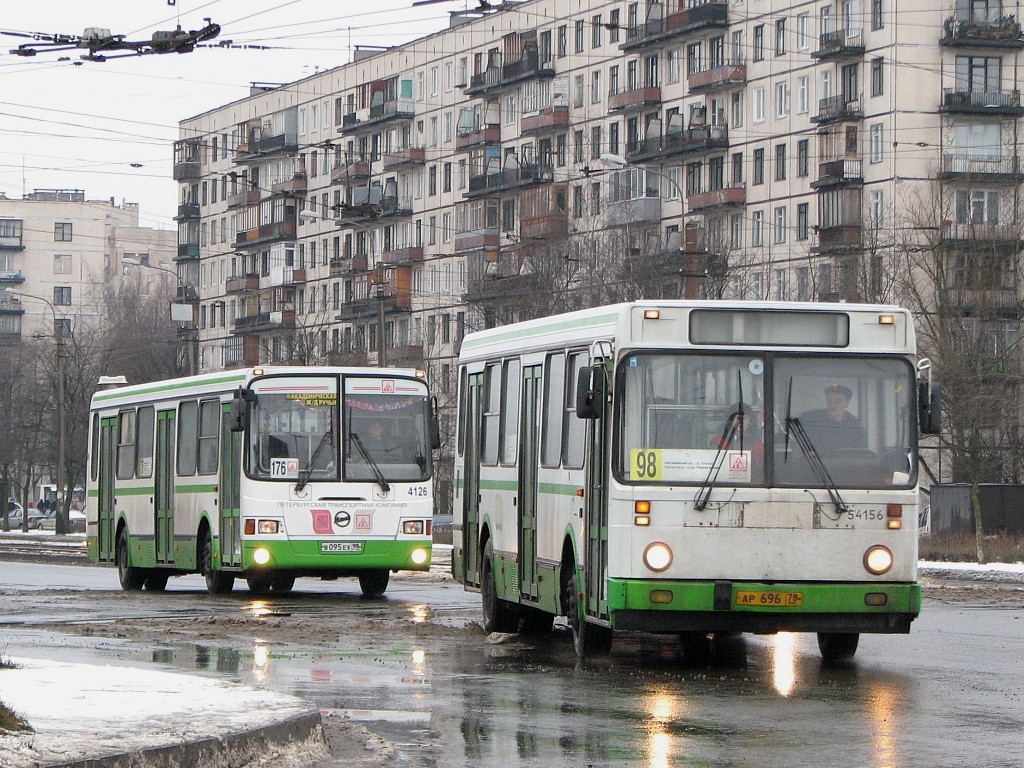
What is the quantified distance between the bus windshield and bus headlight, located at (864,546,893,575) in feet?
1.50

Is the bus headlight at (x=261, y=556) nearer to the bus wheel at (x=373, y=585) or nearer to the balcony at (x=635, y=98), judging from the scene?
the bus wheel at (x=373, y=585)

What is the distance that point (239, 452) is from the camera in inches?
1034

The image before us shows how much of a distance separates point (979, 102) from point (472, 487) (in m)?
59.2

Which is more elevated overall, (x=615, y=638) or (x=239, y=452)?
(x=239, y=452)

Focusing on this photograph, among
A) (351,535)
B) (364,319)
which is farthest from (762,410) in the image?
(364,319)

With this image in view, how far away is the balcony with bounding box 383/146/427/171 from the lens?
10450 cm

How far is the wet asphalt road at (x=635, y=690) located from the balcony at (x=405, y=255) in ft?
270

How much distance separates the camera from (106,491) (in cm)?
3238

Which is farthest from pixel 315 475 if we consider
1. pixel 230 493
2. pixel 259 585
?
pixel 259 585

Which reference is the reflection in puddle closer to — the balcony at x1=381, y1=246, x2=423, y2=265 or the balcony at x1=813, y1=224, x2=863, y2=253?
the balcony at x1=813, y1=224, x2=863, y2=253

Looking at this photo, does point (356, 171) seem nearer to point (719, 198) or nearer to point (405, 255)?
point (405, 255)

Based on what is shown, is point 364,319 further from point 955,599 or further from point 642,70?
point 955,599

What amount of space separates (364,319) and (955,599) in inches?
3154

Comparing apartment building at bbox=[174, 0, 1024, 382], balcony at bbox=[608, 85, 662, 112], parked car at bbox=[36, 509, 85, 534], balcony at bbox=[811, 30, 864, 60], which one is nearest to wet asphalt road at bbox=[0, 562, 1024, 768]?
apartment building at bbox=[174, 0, 1024, 382]
